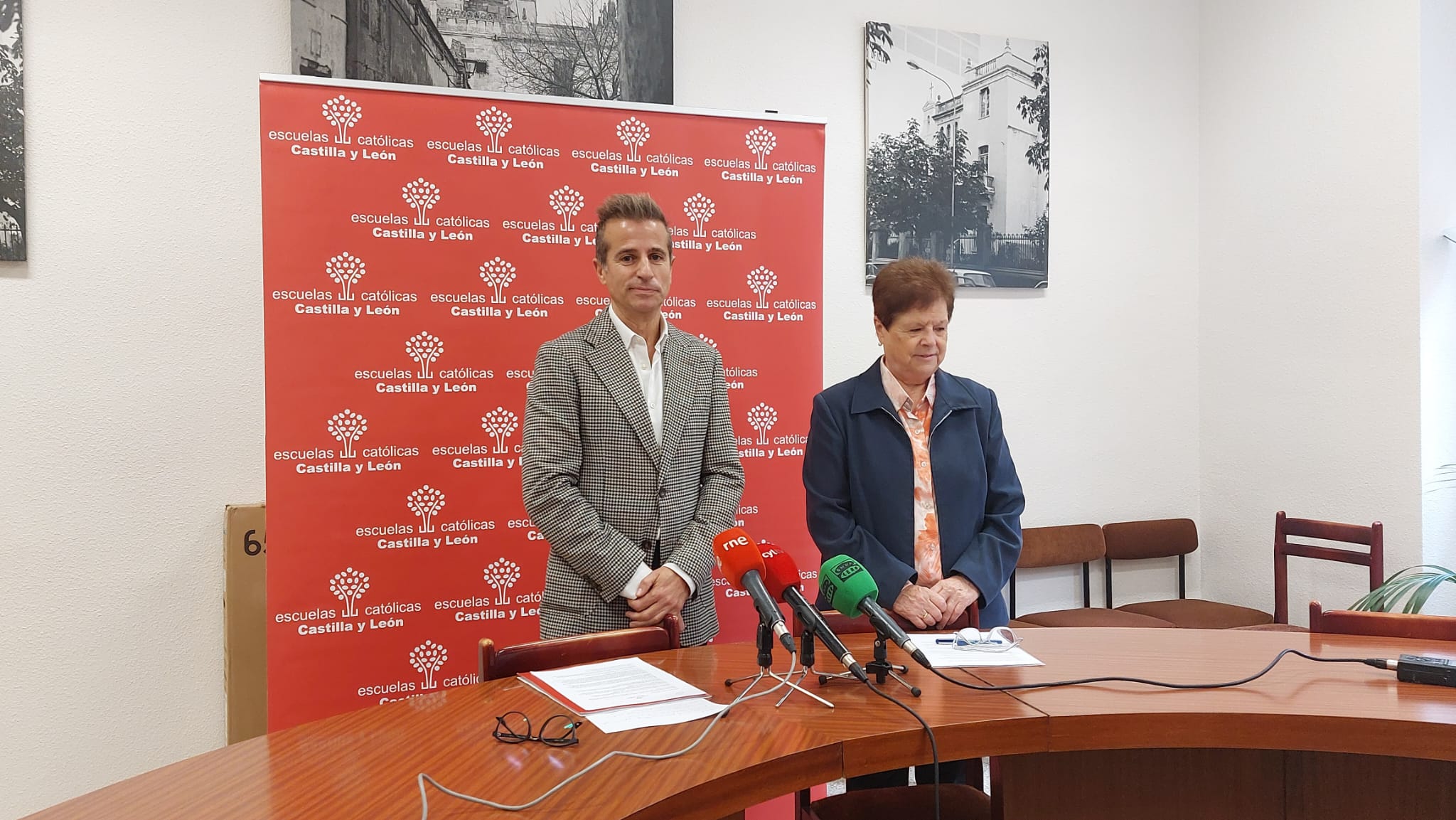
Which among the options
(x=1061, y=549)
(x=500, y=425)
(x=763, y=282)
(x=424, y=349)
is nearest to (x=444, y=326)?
(x=424, y=349)

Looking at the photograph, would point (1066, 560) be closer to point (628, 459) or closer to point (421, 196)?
point (628, 459)

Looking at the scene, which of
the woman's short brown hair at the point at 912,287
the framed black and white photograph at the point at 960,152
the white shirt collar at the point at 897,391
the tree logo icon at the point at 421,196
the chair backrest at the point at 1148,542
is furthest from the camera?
the chair backrest at the point at 1148,542

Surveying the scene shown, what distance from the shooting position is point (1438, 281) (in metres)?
3.57

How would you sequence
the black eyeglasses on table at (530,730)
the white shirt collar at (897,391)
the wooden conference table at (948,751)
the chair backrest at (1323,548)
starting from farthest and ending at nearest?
the chair backrest at (1323,548) < the white shirt collar at (897,391) < the black eyeglasses on table at (530,730) < the wooden conference table at (948,751)

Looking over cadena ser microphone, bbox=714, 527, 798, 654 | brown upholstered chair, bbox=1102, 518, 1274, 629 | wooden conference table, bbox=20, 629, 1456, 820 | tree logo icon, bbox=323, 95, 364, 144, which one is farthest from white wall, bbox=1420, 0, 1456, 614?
tree logo icon, bbox=323, 95, 364, 144

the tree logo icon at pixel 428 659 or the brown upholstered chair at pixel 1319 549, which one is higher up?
the brown upholstered chair at pixel 1319 549

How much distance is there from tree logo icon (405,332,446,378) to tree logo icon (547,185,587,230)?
21.0 inches

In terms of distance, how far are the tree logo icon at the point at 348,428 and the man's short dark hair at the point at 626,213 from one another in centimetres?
89

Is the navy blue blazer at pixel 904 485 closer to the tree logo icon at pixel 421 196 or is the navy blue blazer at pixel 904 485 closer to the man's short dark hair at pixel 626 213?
the man's short dark hair at pixel 626 213

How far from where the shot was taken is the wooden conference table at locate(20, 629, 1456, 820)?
1.20m

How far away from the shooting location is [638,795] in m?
1.18

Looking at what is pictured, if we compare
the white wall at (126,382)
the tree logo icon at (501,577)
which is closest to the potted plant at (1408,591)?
the tree logo icon at (501,577)

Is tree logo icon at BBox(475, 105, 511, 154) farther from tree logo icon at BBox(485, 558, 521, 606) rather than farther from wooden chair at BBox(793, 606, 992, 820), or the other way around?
wooden chair at BBox(793, 606, 992, 820)

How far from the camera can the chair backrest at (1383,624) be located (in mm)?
1889
